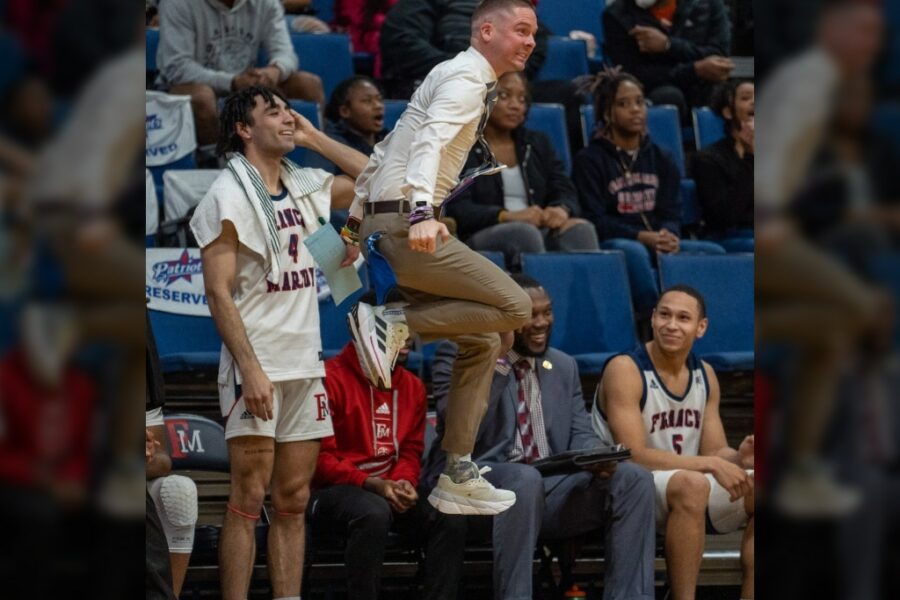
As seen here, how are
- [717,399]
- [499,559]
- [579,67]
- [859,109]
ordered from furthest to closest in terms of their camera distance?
[579,67] < [717,399] < [499,559] < [859,109]

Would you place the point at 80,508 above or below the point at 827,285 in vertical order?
below

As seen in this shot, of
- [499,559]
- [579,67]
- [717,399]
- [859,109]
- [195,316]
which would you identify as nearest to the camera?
[859,109]

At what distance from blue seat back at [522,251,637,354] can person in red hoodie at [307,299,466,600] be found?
115 cm

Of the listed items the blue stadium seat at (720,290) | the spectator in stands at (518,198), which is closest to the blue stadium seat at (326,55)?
the spectator in stands at (518,198)

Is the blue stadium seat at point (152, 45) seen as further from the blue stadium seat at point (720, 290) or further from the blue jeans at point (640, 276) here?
the blue stadium seat at point (720, 290)

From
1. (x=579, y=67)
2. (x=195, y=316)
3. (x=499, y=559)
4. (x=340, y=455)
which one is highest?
(x=579, y=67)

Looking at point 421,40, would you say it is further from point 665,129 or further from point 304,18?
point 665,129

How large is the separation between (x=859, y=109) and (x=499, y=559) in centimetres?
391

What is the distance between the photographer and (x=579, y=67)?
7.91 meters

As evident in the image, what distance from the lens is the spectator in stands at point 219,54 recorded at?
6441 millimetres

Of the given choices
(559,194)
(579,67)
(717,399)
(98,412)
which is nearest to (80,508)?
(98,412)

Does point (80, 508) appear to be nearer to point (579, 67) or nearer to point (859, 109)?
point (859, 109)

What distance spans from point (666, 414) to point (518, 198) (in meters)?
1.66

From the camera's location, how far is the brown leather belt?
3.61 m
